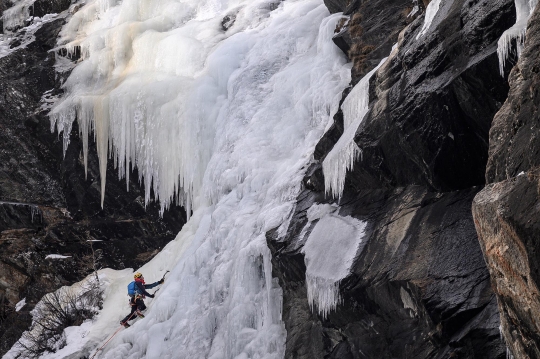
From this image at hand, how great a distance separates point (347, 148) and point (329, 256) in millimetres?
1143

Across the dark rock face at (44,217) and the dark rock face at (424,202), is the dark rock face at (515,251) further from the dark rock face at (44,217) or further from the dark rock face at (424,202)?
the dark rock face at (44,217)

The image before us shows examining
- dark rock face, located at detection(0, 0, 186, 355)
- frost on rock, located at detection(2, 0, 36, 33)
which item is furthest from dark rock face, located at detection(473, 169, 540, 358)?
frost on rock, located at detection(2, 0, 36, 33)

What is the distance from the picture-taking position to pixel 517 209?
11.2 feet

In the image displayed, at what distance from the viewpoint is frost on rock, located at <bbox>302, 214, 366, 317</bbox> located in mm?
6072

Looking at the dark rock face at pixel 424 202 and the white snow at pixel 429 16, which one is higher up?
the white snow at pixel 429 16

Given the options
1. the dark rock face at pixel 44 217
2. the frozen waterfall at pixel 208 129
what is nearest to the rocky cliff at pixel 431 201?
the frozen waterfall at pixel 208 129

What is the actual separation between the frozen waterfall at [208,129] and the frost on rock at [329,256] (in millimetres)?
888

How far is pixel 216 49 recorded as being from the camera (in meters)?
12.1

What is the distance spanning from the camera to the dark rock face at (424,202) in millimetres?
4840

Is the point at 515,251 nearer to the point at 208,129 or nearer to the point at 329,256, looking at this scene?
the point at 329,256

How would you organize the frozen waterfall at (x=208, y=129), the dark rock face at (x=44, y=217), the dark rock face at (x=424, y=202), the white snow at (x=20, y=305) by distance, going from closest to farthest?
1. the dark rock face at (x=424, y=202)
2. the frozen waterfall at (x=208, y=129)
3. the dark rock face at (x=44, y=217)
4. the white snow at (x=20, y=305)

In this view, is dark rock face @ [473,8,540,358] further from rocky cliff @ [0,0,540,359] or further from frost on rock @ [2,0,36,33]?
frost on rock @ [2,0,36,33]

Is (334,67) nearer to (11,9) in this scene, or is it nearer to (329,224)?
(329,224)

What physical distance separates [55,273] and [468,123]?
10.1 meters
